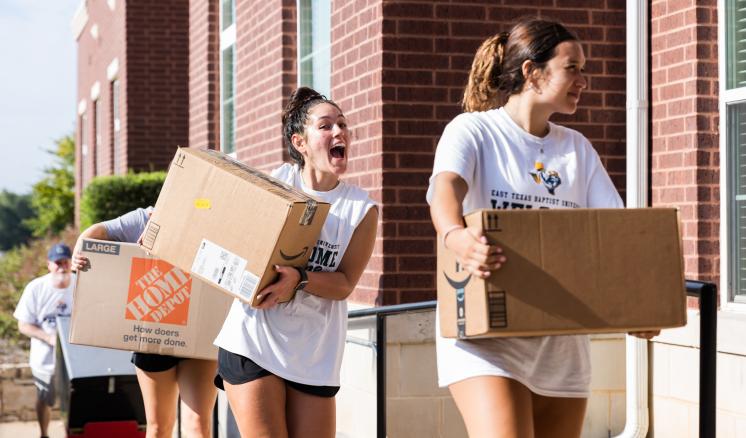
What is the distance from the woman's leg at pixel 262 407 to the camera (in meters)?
3.89

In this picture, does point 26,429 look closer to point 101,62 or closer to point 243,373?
point 243,373

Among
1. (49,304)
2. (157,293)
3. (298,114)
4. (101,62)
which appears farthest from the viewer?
(101,62)

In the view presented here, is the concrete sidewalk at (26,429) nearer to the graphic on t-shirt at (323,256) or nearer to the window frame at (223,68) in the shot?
the window frame at (223,68)

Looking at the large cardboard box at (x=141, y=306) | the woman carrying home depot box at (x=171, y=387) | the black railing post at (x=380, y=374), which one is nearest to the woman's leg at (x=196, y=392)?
the woman carrying home depot box at (x=171, y=387)

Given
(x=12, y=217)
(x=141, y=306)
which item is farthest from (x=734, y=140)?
(x=12, y=217)

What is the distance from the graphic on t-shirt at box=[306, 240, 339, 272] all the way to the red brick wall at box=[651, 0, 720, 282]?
89.6 inches

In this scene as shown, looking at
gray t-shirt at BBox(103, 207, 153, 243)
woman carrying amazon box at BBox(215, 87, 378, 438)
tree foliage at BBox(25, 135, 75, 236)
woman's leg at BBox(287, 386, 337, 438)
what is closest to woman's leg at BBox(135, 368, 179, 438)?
gray t-shirt at BBox(103, 207, 153, 243)

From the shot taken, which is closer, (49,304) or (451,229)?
(451,229)

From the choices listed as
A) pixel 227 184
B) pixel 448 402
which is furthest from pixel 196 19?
pixel 227 184

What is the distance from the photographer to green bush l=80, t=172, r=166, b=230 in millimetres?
16000

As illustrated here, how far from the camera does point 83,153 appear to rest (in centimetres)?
2503

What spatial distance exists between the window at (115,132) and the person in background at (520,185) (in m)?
15.5

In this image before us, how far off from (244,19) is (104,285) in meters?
5.22

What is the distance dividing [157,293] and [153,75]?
1218 cm
